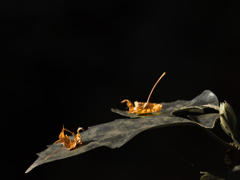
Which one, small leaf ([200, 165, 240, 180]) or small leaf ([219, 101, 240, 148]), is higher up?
small leaf ([219, 101, 240, 148])

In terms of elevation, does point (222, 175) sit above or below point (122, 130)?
below

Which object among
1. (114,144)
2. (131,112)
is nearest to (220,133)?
(131,112)

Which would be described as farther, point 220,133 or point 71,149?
point 220,133

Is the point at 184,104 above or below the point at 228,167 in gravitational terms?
above

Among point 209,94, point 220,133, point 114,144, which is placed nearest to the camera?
point 114,144

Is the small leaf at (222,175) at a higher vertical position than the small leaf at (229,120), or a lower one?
lower

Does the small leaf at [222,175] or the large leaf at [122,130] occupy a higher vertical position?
the large leaf at [122,130]

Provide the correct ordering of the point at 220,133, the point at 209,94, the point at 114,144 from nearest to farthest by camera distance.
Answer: the point at 114,144
the point at 209,94
the point at 220,133

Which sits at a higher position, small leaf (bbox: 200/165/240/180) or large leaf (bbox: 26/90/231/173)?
large leaf (bbox: 26/90/231/173)

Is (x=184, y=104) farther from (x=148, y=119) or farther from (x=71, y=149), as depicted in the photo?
(x=71, y=149)

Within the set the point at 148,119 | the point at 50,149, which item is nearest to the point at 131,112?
the point at 148,119
